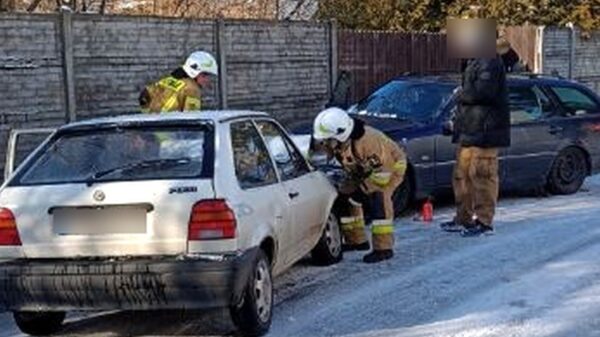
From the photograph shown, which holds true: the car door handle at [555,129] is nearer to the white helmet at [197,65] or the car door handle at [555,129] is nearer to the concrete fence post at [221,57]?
the concrete fence post at [221,57]

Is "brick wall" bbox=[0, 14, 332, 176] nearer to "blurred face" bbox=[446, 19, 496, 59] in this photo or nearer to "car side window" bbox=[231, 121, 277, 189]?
"blurred face" bbox=[446, 19, 496, 59]

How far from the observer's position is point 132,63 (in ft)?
40.4

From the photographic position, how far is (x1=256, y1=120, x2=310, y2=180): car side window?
6992 millimetres

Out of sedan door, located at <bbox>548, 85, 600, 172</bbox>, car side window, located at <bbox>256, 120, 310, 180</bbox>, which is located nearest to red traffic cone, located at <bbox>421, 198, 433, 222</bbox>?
sedan door, located at <bbox>548, 85, 600, 172</bbox>

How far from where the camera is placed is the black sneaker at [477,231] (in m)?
9.58

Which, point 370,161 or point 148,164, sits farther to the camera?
point 370,161

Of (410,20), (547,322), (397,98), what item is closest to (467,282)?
(547,322)

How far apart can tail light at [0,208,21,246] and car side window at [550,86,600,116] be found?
8.03 m

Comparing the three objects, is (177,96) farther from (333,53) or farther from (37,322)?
(333,53)

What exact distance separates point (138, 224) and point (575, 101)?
26.6 ft

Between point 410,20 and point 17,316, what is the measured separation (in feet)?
57.5

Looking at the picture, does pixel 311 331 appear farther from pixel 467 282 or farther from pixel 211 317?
pixel 467 282

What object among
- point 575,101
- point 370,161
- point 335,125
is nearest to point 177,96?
point 335,125

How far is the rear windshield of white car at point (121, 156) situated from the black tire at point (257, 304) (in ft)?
2.30
